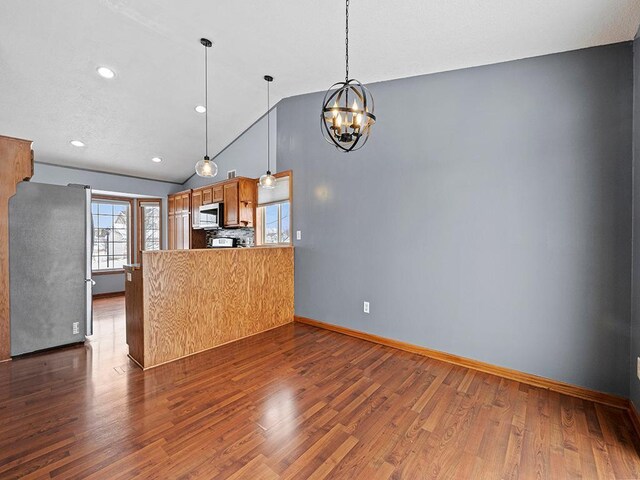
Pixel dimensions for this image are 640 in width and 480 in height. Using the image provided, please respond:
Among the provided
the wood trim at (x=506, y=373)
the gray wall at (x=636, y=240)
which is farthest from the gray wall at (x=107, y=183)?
the gray wall at (x=636, y=240)

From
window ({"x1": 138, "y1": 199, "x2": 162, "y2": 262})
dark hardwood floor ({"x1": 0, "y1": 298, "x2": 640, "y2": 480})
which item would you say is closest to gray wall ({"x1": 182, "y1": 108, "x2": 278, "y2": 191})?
window ({"x1": 138, "y1": 199, "x2": 162, "y2": 262})

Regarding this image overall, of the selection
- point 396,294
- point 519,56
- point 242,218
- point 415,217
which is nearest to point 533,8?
point 519,56

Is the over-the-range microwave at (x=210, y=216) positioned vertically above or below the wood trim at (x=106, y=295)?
above

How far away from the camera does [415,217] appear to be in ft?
10.0

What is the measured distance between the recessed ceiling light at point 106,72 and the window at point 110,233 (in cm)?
356

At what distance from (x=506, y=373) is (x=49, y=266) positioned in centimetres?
462

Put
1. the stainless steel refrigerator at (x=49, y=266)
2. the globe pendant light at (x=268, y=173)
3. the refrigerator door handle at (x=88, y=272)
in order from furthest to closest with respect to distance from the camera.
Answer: the globe pendant light at (x=268, y=173) < the refrigerator door handle at (x=88, y=272) < the stainless steel refrigerator at (x=49, y=266)

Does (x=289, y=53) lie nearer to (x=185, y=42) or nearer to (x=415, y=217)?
(x=185, y=42)

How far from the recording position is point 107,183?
588cm

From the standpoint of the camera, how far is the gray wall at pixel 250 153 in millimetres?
4744

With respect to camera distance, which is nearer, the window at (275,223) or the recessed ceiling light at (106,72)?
the recessed ceiling light at (106,72)

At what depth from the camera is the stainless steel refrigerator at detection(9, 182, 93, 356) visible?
284 centimetres

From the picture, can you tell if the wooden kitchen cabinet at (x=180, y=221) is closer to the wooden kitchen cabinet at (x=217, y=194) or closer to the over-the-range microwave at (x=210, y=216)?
the over-the-range microwave at (x=210, y=216)

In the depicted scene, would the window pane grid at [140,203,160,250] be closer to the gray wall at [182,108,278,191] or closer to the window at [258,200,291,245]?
the gray wall at [182,108,278,191]
